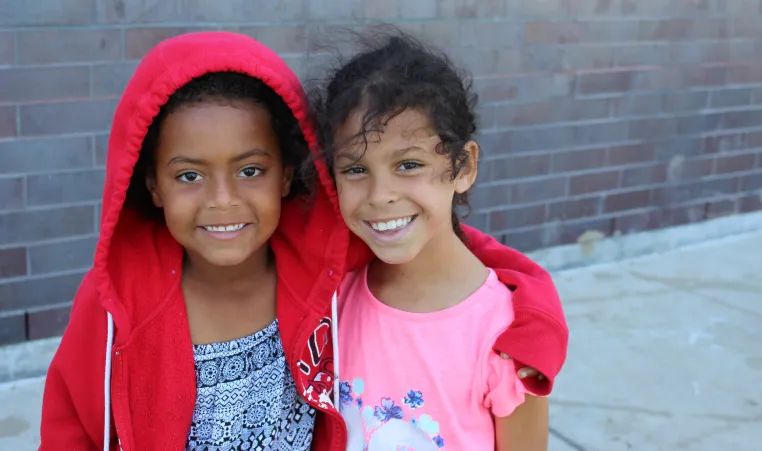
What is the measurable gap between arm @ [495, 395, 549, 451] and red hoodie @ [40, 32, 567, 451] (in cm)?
11

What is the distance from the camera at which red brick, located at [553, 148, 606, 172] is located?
14.9 ft

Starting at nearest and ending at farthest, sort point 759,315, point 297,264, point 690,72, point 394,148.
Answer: point 394,148
point 297,264
point 759,315
point 690,72

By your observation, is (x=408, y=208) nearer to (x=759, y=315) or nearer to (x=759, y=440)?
(x=759, y=440)

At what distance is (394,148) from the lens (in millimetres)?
1887

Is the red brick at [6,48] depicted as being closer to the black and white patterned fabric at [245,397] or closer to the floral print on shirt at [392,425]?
the black and white patterned fabric at [245,397]

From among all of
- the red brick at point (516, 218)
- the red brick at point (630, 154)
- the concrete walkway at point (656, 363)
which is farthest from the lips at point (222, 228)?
the red brick at point (630, 154)

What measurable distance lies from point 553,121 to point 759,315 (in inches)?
51.8

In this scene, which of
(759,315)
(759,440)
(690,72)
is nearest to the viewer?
(759,440)

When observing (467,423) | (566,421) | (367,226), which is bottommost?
(566,421)

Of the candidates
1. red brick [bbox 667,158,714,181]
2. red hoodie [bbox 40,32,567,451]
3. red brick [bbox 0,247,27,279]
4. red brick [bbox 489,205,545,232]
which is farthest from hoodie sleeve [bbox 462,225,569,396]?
red brick [bbox 667,158,714,181]

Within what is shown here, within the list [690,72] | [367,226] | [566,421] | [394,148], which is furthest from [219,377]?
[690,72]

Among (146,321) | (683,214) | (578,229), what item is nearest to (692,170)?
(683,214)

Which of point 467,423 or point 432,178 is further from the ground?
point 432,178

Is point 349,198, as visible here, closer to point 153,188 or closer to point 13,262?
point 153,188
